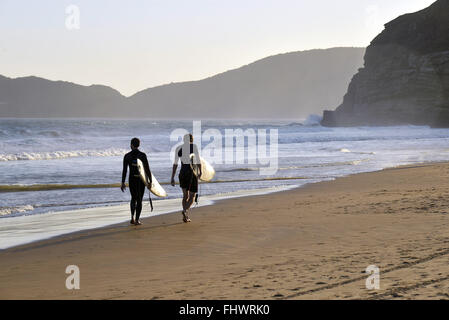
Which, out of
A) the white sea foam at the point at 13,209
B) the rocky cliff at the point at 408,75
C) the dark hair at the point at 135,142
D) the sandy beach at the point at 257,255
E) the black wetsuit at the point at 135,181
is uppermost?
the rocky cliff at the point at 408,75

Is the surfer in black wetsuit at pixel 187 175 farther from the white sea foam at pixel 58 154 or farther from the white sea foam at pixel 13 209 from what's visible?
the white sea foam at pixel 58 154

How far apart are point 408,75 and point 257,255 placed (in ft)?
266

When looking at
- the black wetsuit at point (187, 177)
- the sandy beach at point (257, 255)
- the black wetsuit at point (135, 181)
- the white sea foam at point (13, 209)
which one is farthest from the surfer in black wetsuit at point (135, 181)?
the white sea foam at point (13, 209)

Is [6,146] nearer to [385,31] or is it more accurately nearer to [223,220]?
[223,220]

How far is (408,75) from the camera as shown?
265 ft

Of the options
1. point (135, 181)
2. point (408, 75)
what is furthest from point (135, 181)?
point (408, 75)

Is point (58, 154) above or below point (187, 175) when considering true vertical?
below

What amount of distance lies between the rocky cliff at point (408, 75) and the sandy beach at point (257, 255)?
224ft

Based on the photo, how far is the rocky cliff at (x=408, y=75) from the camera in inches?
2985

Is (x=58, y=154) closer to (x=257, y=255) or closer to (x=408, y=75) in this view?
(x=257, y=255)

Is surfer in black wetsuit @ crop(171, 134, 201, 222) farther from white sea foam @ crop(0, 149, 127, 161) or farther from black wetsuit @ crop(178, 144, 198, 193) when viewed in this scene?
white sea foam @ crop(0, 149, 127, 161)

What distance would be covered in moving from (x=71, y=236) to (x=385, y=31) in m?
91.4

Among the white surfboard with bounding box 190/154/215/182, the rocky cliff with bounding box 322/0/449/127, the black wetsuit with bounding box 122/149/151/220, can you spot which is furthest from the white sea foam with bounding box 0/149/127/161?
the rocky cliff with bounding box 322/0/449/127

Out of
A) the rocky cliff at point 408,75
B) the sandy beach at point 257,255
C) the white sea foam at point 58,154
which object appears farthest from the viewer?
the rocky cliff at point 408,75
